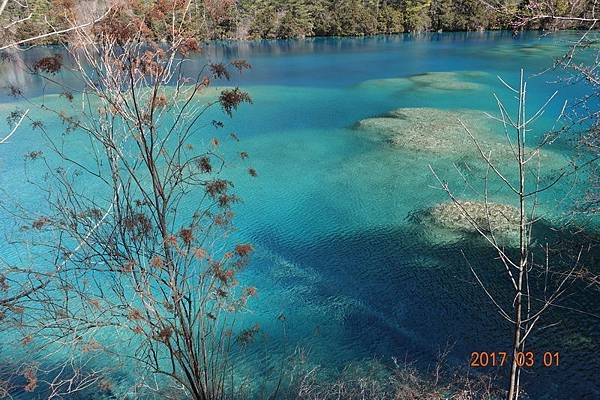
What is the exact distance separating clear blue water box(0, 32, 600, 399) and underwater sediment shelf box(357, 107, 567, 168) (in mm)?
547

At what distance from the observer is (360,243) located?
10367mm

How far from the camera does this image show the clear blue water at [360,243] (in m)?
7.50

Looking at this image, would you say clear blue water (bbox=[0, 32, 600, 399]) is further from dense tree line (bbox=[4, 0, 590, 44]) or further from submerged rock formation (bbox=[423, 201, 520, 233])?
dense tree line (bbox=[4, 0, 590, 44])

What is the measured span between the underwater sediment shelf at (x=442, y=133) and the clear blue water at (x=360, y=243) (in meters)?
0.55

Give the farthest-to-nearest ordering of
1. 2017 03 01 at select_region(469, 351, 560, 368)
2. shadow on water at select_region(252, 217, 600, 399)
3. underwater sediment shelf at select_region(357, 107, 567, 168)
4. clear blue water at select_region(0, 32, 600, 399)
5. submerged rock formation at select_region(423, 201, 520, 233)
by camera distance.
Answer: underwater sediment shelf at select_region(357, 107, 567, 168) → submerged rock formation at select_region(423, 201, 520, 233) → clear blue water at select_region(0, 32, 600, 399) → shadow on water at select_region(252, 217, 600, 399) → 2017 03 01 at select_region(469, 351, 560, 368)

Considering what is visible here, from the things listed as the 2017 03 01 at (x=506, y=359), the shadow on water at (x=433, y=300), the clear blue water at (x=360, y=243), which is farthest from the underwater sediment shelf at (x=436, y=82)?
the 2017 03 01 at (x=506, y=359)

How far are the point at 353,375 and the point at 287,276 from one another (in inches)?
113

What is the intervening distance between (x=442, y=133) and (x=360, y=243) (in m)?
8.30

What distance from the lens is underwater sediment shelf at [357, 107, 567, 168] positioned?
49.1 feet

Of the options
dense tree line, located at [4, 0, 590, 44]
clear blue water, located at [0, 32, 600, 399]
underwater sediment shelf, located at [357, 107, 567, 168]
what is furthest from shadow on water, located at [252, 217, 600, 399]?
dense tree line, located at [4, 0, 590, 44]

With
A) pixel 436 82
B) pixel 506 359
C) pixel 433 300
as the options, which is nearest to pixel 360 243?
pixel 433 300

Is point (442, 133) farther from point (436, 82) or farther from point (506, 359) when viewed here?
point (506, 359)

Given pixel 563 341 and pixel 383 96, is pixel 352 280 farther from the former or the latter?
pixel 383 96

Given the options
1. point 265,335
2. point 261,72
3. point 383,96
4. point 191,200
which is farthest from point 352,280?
point 261,72
